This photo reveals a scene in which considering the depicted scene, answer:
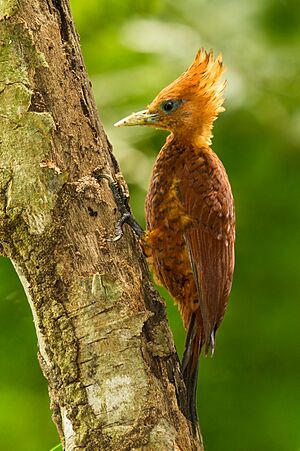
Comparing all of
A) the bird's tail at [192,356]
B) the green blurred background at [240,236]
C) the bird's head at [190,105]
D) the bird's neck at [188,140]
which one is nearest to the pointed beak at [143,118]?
the bird's head at [190,105]

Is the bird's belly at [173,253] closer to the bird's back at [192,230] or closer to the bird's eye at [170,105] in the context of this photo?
the bird's back at [192,230]

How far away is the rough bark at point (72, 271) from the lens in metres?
2.61

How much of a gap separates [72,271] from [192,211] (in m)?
1.07

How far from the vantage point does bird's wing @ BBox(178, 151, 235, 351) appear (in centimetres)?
354

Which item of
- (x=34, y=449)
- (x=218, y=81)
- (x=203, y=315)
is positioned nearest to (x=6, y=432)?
(x=34, y=449)

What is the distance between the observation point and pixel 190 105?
12.7ft

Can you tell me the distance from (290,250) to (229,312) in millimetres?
452

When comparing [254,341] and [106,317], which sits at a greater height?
[254,341]

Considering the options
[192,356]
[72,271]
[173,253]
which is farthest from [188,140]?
[72,271]

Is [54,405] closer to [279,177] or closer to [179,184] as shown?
[179,184]

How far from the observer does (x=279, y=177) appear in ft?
15.2

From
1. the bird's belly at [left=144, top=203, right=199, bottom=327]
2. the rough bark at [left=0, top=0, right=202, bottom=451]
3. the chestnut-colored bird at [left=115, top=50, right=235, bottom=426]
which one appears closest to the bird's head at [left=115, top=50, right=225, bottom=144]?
the chestnut-colored bird at [left=115, top=50, right=235, bottom=426]

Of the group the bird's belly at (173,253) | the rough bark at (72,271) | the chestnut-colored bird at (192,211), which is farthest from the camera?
the bird's belly at (173,253)

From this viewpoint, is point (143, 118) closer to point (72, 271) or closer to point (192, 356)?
point (192, 356)
